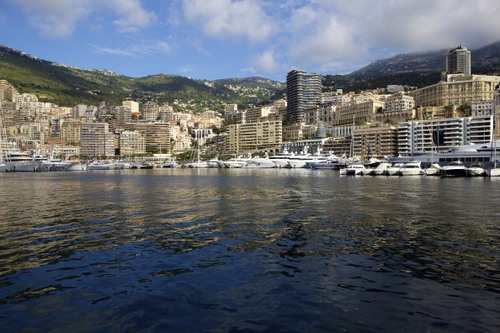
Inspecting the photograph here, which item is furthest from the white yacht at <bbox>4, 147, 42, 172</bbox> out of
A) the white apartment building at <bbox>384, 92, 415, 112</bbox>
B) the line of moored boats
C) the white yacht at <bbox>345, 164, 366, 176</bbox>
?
the white apartment building at <bbox>384, 92, 415, 112</bbox>

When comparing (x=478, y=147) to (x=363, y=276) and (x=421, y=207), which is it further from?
(x=363, y=276)

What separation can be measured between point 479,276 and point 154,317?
30.6 ft

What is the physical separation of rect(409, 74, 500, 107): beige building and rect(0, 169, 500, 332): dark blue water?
171 metres

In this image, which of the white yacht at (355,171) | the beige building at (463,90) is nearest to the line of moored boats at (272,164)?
the white yacht at (355,171)

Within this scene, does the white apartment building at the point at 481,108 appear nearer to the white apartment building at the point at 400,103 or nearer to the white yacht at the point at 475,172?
the white apartment building at the point at 400,103

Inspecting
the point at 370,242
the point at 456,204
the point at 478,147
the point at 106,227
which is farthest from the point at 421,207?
the point at 478,147

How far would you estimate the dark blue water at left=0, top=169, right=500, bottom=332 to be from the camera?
886 centimetres

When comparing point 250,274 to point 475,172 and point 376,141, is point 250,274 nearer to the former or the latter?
point 475,172

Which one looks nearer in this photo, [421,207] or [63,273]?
[63,273]

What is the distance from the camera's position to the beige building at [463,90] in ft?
554

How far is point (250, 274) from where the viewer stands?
39.8 ft

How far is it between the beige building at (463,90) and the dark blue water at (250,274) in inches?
6721

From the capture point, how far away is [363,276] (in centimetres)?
1199

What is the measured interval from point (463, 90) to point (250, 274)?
18887 centimetres
